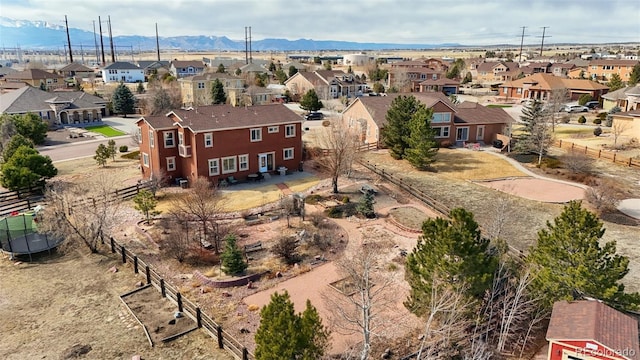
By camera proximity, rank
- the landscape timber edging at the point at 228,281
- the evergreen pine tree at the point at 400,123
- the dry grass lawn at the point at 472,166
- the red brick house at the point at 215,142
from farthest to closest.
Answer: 1. the evergreen pine tree at the point at 400,123
2. the dry grass lawn at the point at 472,166
3. the red brick house at the point at 215,142
4. the landscape timber edging at the point at 228,281

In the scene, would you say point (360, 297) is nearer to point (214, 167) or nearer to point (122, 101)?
point (214, 167)

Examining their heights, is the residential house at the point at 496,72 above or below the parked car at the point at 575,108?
above

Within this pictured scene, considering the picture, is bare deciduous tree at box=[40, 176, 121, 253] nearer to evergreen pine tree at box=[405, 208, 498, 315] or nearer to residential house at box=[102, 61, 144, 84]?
evergreen pine tree at box=[405, 208, 498, 315]

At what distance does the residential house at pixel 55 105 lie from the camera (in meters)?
65.2

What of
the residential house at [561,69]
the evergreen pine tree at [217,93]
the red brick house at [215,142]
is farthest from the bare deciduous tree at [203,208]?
the residential house at [561,69]

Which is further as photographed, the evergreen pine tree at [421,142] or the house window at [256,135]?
the evergreen pine tree at [421,142]

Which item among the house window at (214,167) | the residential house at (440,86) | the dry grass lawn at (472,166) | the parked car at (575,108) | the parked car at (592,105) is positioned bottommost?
the dry grass lawn at (472,166)

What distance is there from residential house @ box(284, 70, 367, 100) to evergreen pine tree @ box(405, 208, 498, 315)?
76576 mm

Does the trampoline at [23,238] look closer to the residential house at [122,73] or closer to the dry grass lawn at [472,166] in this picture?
the dry grass lawn at [472,166]

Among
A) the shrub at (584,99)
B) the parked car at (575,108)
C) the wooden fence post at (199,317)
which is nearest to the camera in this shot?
the wooden fence post at (199,317)

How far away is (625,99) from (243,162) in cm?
6568

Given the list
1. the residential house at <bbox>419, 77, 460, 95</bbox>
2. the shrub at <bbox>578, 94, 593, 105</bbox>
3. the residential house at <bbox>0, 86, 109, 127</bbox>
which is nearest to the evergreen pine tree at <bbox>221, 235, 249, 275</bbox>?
the residential house at <bbox>0, 86, 109, 127</bbox>

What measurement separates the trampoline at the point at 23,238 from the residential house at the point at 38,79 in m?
85.6

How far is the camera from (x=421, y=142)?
44125 millimetres
